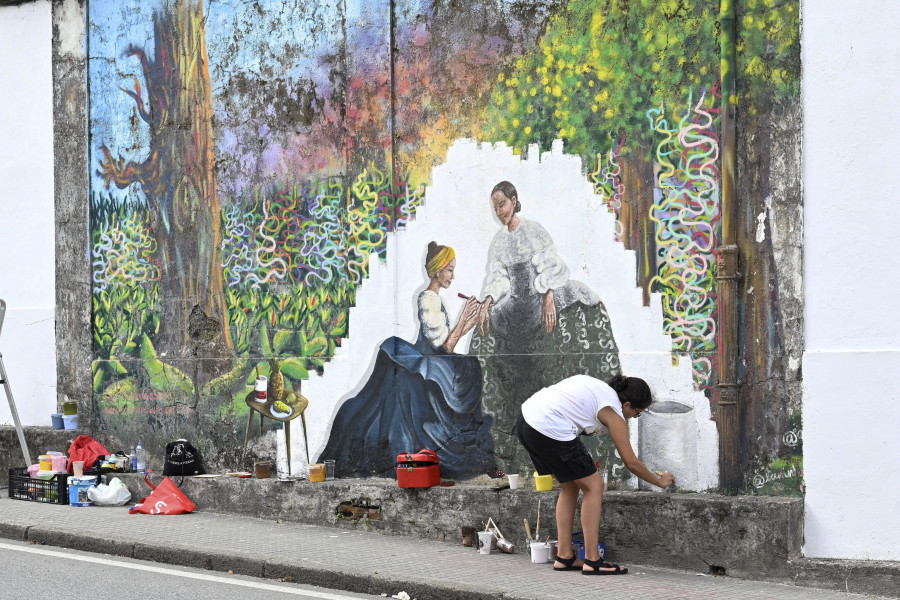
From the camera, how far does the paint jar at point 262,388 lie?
10.4 m

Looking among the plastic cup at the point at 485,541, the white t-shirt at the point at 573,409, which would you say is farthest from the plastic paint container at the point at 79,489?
the white t-shirt at the point at 573,409

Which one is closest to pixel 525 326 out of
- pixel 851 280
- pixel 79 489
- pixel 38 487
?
pixel 851 280

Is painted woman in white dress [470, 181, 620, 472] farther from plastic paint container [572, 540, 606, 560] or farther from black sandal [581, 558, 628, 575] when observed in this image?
black sandal [581, 558, 628, 575]

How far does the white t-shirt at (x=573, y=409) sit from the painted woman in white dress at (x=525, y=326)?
2.61 feet

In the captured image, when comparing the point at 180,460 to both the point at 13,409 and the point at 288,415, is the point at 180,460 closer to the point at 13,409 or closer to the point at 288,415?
the point at 288,415

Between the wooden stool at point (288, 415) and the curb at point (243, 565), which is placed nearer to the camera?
the curb at point (243, 565)

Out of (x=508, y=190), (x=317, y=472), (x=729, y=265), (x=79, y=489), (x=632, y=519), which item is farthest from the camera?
(x=79, y=489)

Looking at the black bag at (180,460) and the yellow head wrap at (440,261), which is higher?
the yellow head wrap at (440,261)

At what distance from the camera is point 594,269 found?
8.55 meters

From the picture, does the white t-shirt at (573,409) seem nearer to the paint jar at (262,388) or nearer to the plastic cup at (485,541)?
the plastic cup at (485,541)

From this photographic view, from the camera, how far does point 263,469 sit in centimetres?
1023

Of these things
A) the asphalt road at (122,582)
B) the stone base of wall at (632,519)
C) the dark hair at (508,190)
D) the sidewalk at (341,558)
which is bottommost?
the asphalt road at (122,582)

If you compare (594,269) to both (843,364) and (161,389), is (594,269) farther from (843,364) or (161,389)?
(161,389)

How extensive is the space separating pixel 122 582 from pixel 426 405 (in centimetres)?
287
